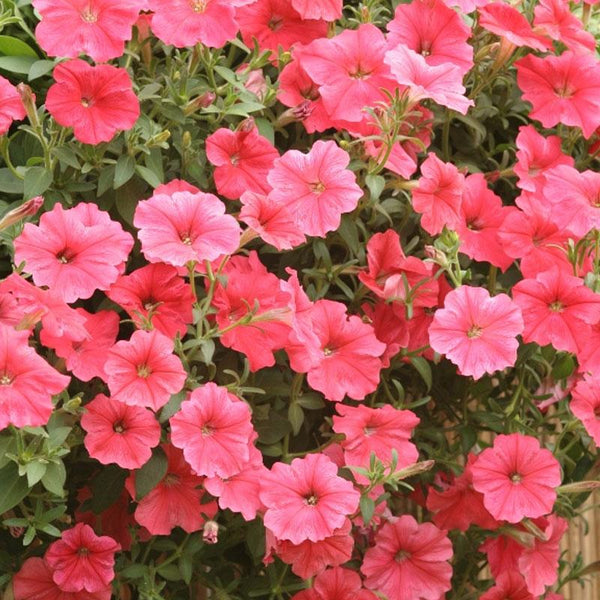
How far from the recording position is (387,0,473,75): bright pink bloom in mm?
Result: 1656

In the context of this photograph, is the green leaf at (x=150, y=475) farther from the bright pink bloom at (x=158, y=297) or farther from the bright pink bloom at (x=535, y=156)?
the bright pink bloom at (x=535, y=156)

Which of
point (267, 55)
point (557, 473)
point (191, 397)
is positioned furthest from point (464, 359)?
point (267, 55)

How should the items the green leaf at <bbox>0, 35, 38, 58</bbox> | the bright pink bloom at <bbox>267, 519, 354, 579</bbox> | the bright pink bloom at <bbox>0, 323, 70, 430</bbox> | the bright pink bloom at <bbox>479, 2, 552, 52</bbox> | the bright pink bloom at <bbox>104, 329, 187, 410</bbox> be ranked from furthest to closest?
the bright pink bloom at <bbox>479, 2, 552, 52</bbox> < the green leaf at <bbox>0, 35, 38, 58</bbox> < the bright pink bloom at <bbox>267, 519, 354, 579</bbox> < the bright pink bloom at <bbox>104, 329, 187, 410</bbox> < the bright pink bloom at <bbox>0, 323, 70, 430</bbox>

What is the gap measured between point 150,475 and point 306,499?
7.0 inches

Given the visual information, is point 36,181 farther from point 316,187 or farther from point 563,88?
point 563,88

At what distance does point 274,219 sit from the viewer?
148 cm

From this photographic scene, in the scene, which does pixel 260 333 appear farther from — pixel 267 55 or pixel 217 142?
pixel 267 55

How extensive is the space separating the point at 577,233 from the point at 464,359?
0.25 m

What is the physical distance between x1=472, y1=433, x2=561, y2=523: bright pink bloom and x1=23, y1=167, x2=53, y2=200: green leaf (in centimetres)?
62

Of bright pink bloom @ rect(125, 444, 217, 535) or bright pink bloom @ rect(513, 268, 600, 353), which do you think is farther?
bright pink bloom @ rect(513, 268, 600, 353)

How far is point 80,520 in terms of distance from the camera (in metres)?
1.55

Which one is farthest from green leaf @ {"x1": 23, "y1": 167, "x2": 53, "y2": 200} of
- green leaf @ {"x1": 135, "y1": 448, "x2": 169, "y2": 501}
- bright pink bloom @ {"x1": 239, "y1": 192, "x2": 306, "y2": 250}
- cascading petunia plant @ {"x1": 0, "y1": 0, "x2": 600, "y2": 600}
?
green leaf @ {"x1": 135, "y1": 448, "x2": 169, "y2": 501}

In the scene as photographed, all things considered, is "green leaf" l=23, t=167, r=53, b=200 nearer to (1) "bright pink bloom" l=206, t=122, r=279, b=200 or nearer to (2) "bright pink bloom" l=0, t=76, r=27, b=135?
(2) "bright pink bloom" l=0, t=76, r=27, b=135

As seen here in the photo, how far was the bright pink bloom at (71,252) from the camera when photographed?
1367 millimetres
